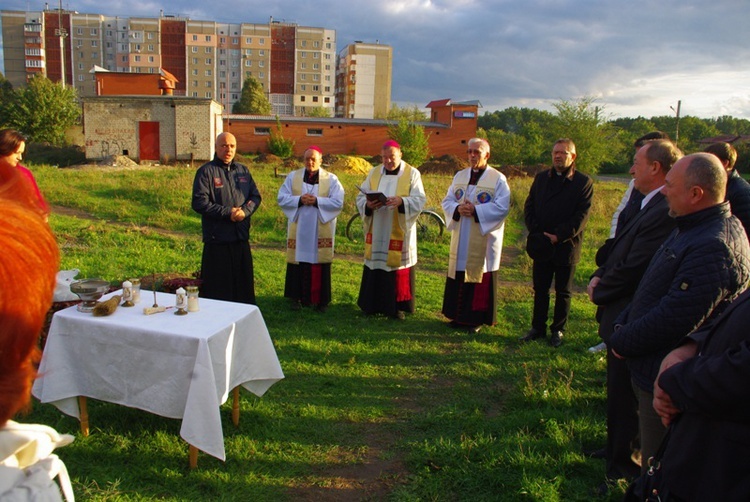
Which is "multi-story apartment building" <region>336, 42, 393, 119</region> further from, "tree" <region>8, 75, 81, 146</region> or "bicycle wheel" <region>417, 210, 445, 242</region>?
"bicycle wheel" <region>417, 210, 445, 242</region>

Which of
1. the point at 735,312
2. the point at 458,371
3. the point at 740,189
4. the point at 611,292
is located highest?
the point at 740,189

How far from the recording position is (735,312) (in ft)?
6.35

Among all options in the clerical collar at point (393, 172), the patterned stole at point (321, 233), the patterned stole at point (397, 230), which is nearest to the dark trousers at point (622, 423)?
the patterned stole at point (397, 230)

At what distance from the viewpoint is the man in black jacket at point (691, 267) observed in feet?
7.93

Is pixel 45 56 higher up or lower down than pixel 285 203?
higher up

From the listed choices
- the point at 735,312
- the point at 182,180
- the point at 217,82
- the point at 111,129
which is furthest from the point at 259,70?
the point at 735,312

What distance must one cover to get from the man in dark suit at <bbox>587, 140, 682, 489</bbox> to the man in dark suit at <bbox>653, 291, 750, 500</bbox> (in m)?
1.21

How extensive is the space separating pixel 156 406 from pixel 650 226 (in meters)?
3.22

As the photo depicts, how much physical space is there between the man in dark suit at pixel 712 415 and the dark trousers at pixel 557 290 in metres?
3.81

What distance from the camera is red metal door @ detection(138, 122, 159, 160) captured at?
29.5 meters

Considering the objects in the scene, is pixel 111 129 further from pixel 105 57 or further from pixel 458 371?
pixel 105 57

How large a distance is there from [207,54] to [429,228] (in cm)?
7609

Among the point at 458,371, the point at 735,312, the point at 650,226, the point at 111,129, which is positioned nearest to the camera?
the point at 735,312

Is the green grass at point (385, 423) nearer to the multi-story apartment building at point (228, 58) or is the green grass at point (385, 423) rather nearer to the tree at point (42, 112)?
the tree at point (42, 112)
